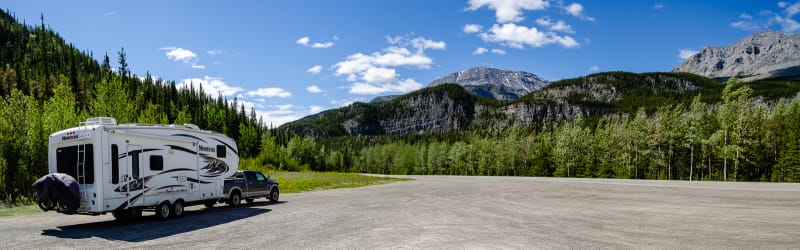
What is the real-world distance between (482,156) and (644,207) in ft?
256

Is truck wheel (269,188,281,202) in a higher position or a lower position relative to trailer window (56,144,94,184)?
lower

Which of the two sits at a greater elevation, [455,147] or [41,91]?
[41,91]

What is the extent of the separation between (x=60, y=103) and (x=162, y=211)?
35.2m

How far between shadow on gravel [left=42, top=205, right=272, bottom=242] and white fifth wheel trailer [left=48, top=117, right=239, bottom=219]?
1.59 feet

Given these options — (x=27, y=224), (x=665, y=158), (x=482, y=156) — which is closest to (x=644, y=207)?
(x=27, y=224)

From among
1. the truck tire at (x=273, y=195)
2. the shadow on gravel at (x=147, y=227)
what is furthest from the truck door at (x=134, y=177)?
the truck tire at (x=273, y=195)

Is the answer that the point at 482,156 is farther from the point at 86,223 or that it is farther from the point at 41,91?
the point at 41,91

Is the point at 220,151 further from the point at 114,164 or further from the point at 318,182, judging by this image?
the point at 318,182

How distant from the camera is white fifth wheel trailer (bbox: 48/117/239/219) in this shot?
13.0 meters

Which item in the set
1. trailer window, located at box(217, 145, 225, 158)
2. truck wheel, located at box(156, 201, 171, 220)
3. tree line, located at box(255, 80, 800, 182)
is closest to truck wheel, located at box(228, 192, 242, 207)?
trailer window, located at box(217, 145, 225, 158)

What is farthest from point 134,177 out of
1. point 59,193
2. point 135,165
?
point 59,193

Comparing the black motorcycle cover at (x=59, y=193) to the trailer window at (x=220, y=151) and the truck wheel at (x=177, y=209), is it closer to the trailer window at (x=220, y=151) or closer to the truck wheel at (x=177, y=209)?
the truck wheel at (x=177, y=209)

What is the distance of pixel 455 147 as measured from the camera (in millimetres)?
107250

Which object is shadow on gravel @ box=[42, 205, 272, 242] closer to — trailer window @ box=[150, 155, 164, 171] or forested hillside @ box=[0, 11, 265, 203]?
trailer window @ box=[150, 155, 164, 171]
